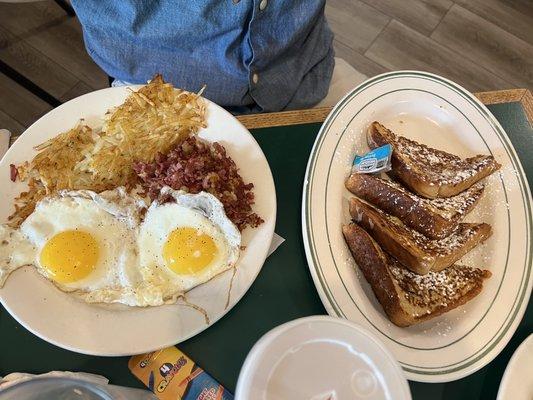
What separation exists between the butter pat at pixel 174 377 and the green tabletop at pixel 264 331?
25 mm

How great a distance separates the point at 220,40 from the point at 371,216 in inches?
30.3

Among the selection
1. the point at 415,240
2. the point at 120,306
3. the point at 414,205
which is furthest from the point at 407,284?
the point at 120,306

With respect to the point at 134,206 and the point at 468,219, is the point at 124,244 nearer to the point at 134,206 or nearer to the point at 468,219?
the point at 134,206

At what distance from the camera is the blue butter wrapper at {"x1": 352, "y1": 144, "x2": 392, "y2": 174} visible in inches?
57.5

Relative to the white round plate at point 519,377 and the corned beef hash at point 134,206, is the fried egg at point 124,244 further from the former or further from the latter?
the white round plate at point 519,377

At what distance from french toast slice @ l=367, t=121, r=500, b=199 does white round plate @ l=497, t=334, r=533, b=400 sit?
514mm

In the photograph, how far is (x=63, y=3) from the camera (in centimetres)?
279

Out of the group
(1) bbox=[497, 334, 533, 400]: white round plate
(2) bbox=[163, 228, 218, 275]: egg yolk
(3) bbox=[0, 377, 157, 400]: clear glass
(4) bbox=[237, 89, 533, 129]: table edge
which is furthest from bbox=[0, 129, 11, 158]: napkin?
(1) bbox=[497, 334, 533, 400]: white round plate

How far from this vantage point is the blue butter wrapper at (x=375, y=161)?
1461 mm

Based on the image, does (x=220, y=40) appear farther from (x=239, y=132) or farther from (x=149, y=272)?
(x=149, y=272)

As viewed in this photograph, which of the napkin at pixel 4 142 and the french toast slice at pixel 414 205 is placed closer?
the french toast slice at pixel 414 205

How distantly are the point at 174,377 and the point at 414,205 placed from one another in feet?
2.91

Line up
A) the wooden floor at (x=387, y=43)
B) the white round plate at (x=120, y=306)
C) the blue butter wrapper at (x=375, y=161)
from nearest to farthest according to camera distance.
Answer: the white round plate at (x=120, y=306), the blue butter wrapper at (x=375, y=161), the wooden floor at (x=387, y=43)

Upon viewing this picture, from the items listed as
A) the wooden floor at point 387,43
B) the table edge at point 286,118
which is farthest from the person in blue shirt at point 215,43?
the wooden floor at point 387,43
